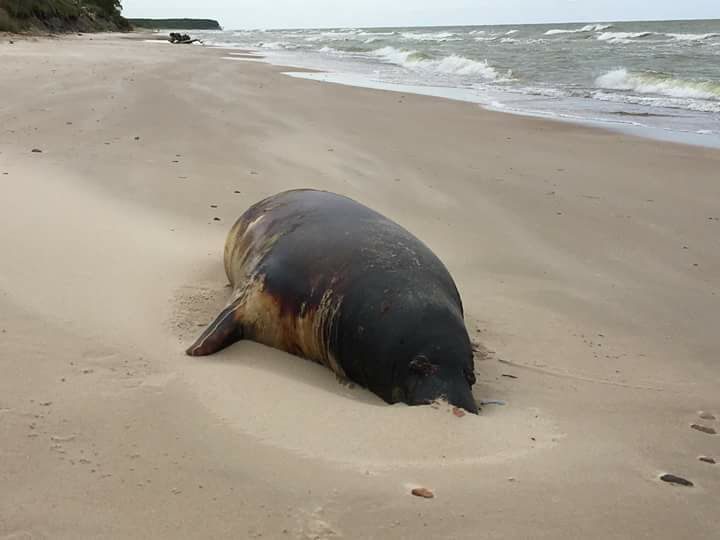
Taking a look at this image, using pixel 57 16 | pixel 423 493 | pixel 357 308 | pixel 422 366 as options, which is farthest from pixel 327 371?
pixel 57 16

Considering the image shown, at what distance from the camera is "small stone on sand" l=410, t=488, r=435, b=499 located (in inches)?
84.4

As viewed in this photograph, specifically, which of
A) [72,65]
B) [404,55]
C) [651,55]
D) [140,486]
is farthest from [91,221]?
[404,55]

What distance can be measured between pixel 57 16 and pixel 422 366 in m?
43.1

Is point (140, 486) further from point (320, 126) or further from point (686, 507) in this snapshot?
point (320, 126)

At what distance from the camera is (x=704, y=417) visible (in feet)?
10.1

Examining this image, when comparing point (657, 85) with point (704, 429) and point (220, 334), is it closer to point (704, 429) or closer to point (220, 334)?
point (704, 429)

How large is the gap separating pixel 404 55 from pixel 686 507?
30.2 metres

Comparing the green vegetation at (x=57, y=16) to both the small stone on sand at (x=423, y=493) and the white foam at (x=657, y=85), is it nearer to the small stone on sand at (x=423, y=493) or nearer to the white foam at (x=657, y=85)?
the white foam at (x=657, y=85)

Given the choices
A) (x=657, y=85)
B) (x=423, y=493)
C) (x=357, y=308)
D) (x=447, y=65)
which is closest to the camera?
(x=423, y=493)

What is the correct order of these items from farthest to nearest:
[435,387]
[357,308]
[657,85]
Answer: [657,85], [357,308], [435,387]

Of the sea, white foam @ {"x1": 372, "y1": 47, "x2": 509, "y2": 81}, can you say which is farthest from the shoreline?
white foam @ {"x1": 372, "y1": 47, "x2": 509, "y2": 81}

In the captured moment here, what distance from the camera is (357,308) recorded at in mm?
3113

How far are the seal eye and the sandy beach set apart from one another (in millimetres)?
205

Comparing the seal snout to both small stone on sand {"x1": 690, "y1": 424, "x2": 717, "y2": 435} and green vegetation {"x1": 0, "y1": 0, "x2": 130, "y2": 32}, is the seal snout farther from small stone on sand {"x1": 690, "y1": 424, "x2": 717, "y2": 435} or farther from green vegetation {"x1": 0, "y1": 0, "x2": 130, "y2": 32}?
green vegetation {"x1": 0, "y1": 0, "x2": 130, "y2": 32}
